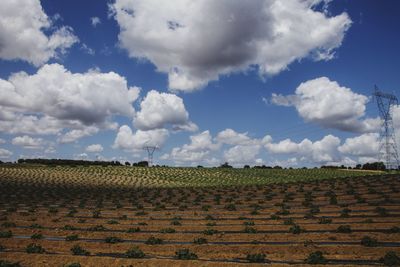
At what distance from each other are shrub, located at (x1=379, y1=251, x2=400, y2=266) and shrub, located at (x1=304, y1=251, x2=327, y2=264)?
1732 millimetres

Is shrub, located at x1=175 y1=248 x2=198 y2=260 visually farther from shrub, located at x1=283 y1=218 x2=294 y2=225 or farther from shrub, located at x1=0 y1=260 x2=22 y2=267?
shrub, located at x1=283 y1=218 x2=294 y2=225

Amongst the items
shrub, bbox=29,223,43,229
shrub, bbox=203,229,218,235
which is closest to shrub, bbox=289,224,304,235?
shrub, bbox=203,229,218,235

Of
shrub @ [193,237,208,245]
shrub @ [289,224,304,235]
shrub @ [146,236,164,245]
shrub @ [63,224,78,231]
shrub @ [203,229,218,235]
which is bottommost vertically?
shrub @ [63,224,78,231]

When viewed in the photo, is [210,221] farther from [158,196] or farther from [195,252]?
[158,196]

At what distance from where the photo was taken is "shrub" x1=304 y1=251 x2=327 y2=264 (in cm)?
1177

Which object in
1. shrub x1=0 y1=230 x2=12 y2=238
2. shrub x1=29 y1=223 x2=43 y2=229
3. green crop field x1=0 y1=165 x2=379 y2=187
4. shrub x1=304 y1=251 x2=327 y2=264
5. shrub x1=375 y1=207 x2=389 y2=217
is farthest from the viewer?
green crop field x1=0 y1=165 x2=379 y2=187

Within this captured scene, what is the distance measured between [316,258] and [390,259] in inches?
84.2

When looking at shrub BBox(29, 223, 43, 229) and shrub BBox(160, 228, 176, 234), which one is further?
shrub BBox(29, 223, 43, 229)

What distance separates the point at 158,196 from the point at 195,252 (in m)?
22.3

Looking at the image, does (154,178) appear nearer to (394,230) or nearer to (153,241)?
(153,241)

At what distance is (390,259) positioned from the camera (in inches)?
440

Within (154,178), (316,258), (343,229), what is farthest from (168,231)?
(154,178)

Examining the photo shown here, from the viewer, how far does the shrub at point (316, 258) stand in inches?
463

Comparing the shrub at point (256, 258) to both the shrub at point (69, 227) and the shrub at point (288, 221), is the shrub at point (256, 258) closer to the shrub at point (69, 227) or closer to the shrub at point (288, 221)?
the shrub at point (288, 221)
